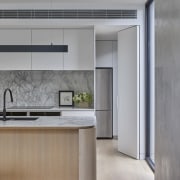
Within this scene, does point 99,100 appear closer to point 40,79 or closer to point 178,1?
point 40,79

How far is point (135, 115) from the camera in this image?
554 cm

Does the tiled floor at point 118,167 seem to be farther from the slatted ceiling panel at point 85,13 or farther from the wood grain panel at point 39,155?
the slatted ceiling panel at point 85,13

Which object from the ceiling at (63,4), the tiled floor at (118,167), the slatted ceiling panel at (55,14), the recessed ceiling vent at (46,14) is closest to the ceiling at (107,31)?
the recessed ceiling vent at (46,14)

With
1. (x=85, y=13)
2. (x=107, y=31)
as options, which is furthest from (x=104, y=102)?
(x=85, y=13)

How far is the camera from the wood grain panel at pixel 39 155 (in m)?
3.23

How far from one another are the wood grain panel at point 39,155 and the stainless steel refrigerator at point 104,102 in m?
4.06

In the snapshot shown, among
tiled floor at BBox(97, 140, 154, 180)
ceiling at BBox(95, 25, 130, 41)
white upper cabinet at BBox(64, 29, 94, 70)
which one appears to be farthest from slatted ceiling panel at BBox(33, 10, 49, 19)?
tiled floor at BBox(97, 140, 154, 180)

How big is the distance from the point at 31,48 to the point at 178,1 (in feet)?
15.6

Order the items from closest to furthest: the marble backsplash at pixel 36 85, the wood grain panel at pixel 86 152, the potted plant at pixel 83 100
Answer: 1. the wood grain panel at pixel 86 152
2. the potted plant at pixel 83 100
3. the marble backsplash at pixel 36 85

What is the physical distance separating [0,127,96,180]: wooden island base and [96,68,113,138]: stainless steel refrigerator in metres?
4.04

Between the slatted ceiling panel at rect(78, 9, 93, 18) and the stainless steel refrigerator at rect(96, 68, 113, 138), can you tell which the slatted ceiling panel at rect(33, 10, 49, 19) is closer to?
the slatted ceiling panel at rect(78, 9, 93, 18)

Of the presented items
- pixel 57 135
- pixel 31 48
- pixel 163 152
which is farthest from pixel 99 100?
pixel 163 152

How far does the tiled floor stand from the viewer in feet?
14.5

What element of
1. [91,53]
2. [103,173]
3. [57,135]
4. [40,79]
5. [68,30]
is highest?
[68,30]
